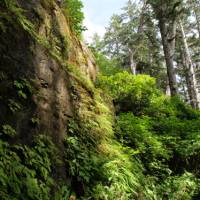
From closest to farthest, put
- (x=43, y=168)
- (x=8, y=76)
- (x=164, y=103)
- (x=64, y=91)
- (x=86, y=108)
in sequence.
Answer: (x=43, y=168), (x=8, y=76), (x=64, y=91), (x=86, y=108), (x=164, y=103)

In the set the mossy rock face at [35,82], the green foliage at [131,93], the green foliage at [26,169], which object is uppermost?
the green foliage at [131,93]

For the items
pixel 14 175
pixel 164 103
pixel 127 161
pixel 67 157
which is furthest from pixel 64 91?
pixel 164 103

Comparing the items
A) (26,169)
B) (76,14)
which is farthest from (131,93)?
(26,169)

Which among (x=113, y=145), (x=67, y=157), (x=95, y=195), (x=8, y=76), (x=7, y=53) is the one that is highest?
(x=7, y=53)

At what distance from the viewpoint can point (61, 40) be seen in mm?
7383

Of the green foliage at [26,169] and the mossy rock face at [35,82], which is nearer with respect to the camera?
the green foliage at [26,169]

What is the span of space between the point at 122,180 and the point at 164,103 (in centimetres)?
596

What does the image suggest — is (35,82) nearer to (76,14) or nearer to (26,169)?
(26,169)

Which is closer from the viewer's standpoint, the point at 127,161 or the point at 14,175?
the point at 14,175

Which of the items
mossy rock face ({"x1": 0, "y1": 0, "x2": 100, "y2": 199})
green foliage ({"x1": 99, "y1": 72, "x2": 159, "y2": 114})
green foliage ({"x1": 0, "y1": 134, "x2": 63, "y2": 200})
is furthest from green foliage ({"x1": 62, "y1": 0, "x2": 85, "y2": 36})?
green foliage ({"x1": 0, "y1": 134, "x2": 63, "y2": 200})

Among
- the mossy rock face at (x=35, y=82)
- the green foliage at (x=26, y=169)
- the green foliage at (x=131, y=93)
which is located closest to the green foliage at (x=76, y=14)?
the green foliage at (x=131, y=93)

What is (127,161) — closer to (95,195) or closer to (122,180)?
(122,180)

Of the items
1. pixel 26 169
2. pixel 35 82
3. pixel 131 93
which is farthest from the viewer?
pixel 131 93

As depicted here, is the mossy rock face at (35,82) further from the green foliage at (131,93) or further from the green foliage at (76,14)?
the green foliage at (131,93)
